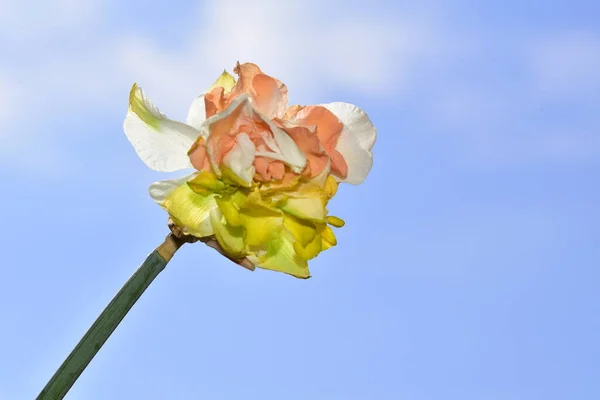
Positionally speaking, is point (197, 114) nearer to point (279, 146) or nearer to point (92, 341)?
point (279, 146)

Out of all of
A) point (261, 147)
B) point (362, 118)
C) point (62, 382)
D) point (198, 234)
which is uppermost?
point (362, 118)

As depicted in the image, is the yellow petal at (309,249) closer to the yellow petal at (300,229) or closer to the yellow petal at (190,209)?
the yellow petal at (300,229)

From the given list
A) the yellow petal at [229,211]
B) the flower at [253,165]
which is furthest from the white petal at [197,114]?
the yellow petal at [229,211]

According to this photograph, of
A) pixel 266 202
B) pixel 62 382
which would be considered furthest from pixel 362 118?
pixel 62 382

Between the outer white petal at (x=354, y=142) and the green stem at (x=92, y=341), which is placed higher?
the outer white petal at (x=354, y=142)

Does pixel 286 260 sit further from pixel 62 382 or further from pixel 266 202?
→ pixel 62 382

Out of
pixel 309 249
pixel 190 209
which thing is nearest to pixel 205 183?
pixel 190 209
